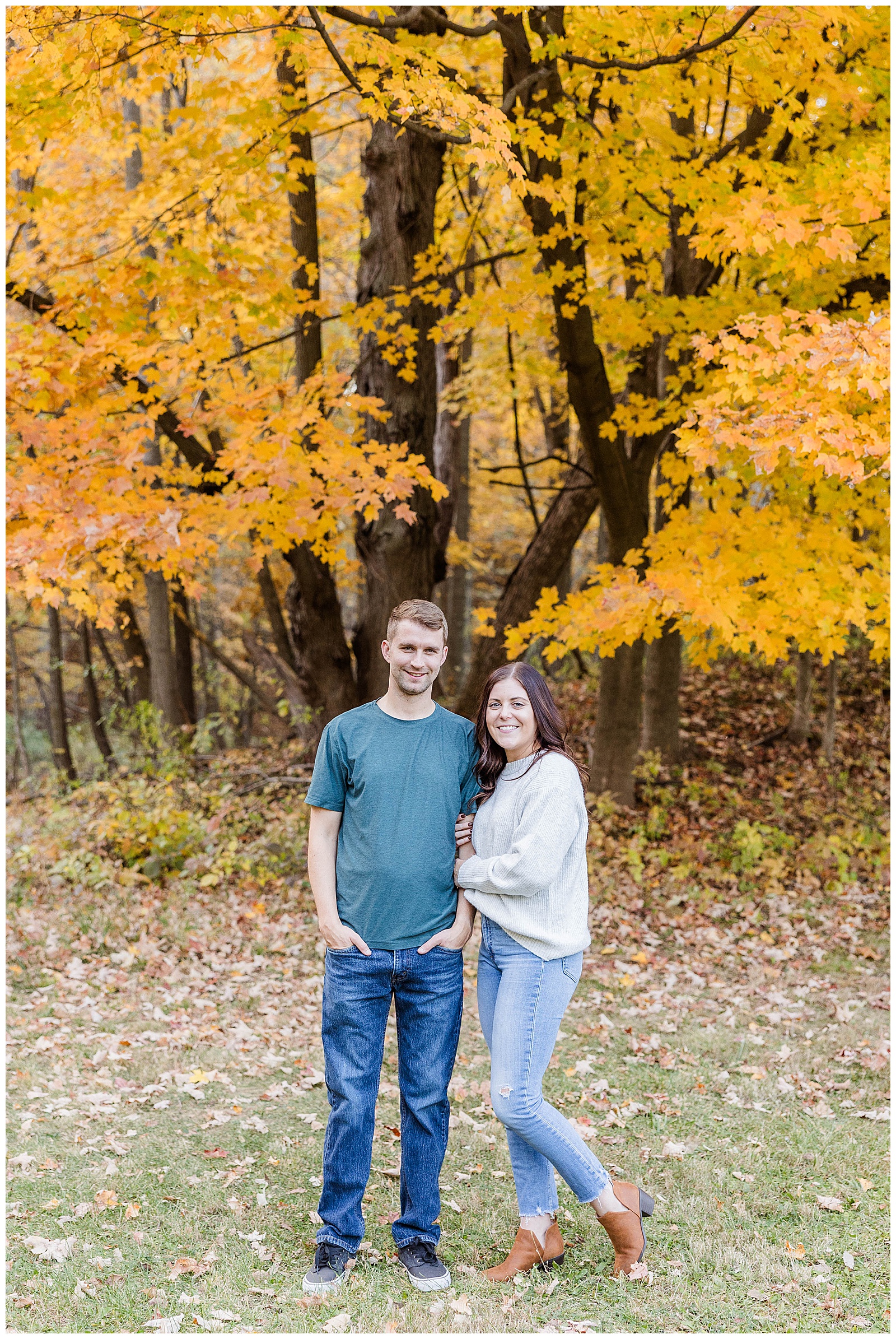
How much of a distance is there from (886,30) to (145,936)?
8001 millimetres

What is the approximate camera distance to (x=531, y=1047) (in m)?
2.91

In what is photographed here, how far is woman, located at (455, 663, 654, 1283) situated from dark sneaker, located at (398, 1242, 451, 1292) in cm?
16

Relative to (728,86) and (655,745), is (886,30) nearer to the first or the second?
(728,86)

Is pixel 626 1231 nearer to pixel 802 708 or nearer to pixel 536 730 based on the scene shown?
pixel 536 730

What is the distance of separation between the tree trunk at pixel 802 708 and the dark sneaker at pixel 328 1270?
9490mm

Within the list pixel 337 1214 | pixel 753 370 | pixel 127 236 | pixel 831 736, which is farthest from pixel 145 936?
pixel 831 736

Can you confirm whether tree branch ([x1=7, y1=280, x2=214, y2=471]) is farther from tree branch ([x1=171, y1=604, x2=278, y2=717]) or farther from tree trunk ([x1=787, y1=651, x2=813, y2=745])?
tree trunk ([x1=787, y1=651, x2=813, y2=745])

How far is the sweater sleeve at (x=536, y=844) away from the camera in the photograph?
287 cm

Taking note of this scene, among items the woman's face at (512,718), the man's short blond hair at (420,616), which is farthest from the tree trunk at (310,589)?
the woman's face at (512,718)

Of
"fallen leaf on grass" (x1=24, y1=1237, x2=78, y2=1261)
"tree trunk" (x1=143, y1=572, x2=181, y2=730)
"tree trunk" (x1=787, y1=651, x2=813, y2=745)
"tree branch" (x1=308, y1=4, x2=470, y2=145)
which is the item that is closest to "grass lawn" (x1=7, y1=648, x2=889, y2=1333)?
"fallen leaf on grass" (x1=24, y1=1237, x2=78, y2=1261)

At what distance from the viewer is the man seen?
9.87ft

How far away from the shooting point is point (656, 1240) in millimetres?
3436

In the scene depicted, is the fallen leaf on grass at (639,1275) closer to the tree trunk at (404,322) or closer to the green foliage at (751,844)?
the tree trunk at (404,322)

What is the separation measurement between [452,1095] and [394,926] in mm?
2115
